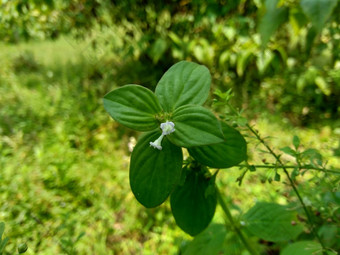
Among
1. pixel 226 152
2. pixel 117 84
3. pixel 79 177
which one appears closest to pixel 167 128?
pixel 226 152

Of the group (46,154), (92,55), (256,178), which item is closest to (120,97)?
(256,178)

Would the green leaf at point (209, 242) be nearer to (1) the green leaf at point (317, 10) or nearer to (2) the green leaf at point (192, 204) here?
(2) the green leaf at point (192, 204)

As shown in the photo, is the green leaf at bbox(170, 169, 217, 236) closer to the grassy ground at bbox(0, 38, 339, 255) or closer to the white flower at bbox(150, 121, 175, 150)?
the white flower at bbox(150, 121, 175, 150)

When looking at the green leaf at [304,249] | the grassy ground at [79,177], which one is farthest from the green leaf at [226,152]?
the grassy ground at [79,177]

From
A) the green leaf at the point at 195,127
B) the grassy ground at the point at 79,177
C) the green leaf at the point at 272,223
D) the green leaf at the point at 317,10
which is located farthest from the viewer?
the grassy ground at the point at 79,177

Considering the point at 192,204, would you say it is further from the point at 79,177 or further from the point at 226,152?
the point at 79,177

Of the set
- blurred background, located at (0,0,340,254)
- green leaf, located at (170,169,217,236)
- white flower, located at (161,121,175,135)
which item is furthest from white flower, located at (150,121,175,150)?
blurred background, located at (0,0,340,254)

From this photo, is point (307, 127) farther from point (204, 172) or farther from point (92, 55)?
point (92, 55)
